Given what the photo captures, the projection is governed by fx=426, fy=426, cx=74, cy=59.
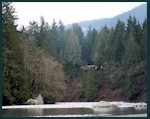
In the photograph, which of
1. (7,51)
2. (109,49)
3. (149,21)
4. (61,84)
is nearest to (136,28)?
(109,49)

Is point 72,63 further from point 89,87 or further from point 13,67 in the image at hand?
point 13,67

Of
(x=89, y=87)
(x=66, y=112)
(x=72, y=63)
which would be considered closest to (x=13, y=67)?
(x=66, y=112)

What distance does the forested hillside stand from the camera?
36281mm

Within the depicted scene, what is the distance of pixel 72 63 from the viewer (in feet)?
254

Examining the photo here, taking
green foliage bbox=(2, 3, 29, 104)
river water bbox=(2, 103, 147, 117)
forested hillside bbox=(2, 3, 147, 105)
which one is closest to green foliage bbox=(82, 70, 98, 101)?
forested hillside bbox=(2, 3, 147, 105)

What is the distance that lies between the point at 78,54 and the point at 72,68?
3.33 meters

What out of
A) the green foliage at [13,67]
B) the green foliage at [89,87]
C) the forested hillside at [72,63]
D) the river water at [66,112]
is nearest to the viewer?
the river water at [66,112]

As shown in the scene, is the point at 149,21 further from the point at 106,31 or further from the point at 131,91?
the point at 106,31

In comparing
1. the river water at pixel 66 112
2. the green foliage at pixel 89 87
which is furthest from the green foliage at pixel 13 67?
the green foliage at pixel 89 87

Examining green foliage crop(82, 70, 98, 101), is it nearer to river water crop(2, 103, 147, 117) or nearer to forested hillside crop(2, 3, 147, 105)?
forested hillside crop(2, 3, 147, 105)

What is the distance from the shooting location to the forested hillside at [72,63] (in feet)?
119

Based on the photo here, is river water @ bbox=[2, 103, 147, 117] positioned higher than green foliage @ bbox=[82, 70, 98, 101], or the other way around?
river water @ bbox=[2, 103, 147, 117]

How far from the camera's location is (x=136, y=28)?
73.1 meters

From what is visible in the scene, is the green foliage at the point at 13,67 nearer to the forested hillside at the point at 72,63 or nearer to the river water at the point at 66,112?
the forested hillside at the point at 72,63
